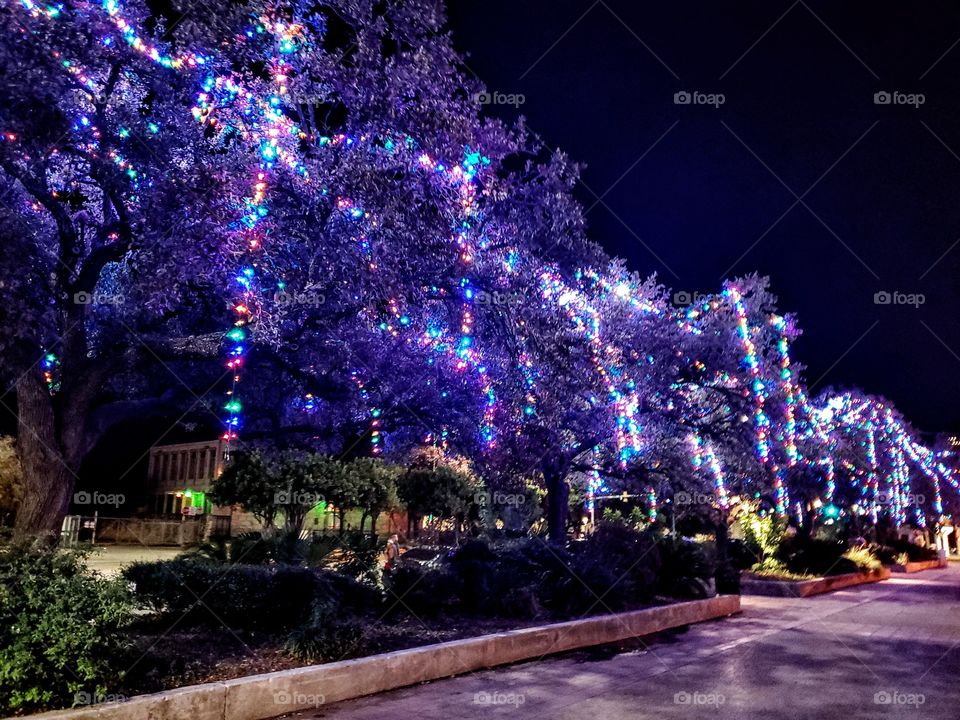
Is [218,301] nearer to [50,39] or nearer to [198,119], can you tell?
[198,119]

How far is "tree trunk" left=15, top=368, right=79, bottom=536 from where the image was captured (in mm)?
8617

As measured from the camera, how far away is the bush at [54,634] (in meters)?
6.14

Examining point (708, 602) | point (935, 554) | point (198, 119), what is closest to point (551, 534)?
point (708, 602)

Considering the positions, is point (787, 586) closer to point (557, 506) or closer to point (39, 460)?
point (557, 506)

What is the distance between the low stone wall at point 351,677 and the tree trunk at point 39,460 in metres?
2.86

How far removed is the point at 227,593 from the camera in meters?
10.0

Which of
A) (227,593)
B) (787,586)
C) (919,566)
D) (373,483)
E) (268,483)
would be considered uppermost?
(373,483)

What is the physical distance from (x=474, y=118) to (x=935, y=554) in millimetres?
51614

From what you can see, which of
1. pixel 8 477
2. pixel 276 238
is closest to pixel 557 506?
pixel 276 238

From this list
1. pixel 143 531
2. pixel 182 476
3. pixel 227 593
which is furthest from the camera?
pixel 182 476

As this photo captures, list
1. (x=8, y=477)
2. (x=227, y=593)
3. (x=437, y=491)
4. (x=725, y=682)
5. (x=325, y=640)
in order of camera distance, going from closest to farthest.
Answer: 1. (x=325, y=640)
2. (x=725, y=682)
3. (x=227, y=593)
4. (x=8, y=477)
5. (x=437, y=491)

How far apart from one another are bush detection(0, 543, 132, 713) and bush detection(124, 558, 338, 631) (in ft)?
9.77

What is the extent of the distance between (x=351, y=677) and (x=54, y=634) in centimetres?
297

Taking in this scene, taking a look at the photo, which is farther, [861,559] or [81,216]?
[861,559]
